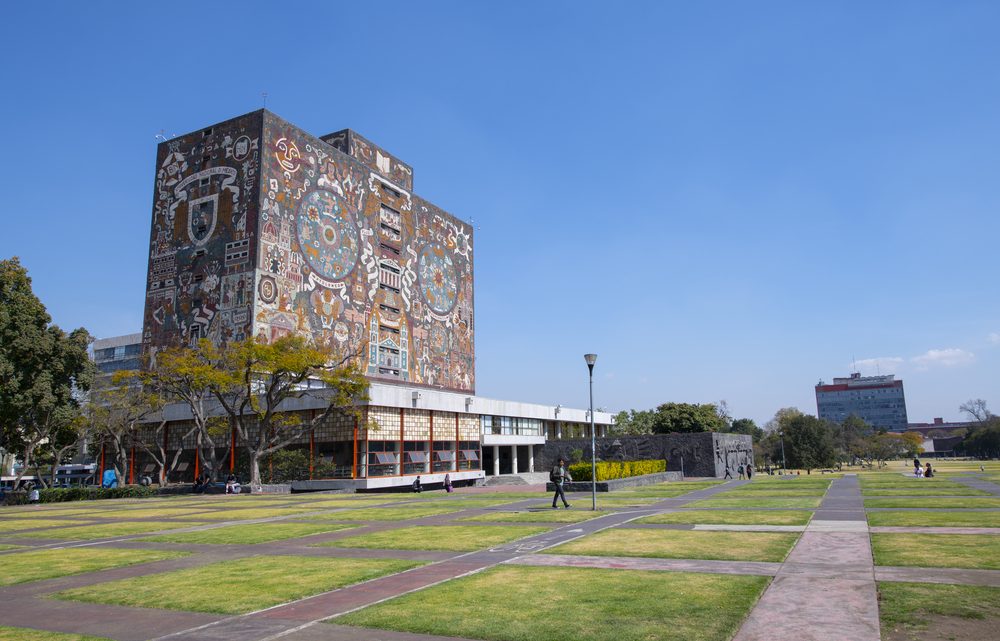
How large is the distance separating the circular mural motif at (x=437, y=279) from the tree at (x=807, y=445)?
5063 cm

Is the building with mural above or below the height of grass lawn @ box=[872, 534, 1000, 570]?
above

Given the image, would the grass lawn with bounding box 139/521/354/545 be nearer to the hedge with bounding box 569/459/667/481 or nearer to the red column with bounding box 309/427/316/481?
the hedge with bounding box 569/459/667/481

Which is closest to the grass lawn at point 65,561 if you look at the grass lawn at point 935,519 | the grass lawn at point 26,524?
the grass lawn at point 26,524

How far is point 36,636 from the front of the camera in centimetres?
823

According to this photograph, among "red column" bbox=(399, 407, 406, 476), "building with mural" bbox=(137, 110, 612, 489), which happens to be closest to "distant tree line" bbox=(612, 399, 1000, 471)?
"building with mural" bbox=(137, 110, 612, 489)

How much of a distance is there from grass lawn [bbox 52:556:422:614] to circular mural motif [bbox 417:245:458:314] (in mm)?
60393

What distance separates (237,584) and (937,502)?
22.3 m

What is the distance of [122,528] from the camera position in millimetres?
21344

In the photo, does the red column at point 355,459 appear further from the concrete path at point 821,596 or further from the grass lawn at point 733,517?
the concrete path at point 821,596

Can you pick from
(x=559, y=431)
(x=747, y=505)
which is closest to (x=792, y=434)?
(x=559, y=431)

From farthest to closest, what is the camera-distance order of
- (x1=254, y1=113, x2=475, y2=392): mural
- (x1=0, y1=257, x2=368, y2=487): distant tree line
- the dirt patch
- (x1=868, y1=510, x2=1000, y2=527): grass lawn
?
(x1=254, y1=113, x2=475, y2=392): mural, (x1=0, y1=257, x2=368, y2=487): distant tree line, (x1=868, y1=510, x2=1000, y2=527): grass lawn, the dirt patch

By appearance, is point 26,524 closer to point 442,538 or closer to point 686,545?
point 442,538

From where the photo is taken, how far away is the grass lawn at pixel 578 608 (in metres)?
7.54

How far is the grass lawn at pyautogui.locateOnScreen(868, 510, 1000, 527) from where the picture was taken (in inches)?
637
